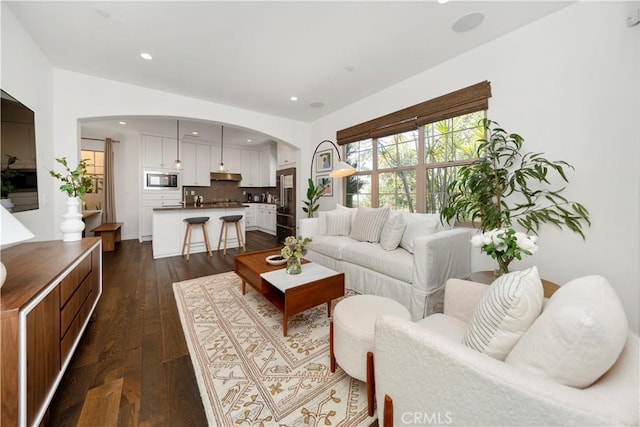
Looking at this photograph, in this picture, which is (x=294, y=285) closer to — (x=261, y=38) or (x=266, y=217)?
(x=261, y=38)

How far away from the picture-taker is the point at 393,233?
265cm

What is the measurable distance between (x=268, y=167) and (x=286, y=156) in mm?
1542

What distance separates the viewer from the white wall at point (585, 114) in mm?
1807

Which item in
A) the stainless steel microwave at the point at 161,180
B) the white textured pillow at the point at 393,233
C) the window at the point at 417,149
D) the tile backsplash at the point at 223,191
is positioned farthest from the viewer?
the tile backsplash at the point at 223,191

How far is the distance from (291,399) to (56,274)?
57.2 inches

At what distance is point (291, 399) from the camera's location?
4.37ft

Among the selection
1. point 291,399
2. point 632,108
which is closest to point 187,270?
point 291,399

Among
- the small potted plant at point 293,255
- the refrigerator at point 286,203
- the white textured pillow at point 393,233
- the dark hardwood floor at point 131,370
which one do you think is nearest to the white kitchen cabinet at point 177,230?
the refrigerator at point 286,203

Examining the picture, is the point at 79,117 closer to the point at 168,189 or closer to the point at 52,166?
the point at 52,166

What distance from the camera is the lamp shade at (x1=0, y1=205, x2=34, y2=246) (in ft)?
2.86

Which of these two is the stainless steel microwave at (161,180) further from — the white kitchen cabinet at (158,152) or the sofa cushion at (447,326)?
the sofa cushion at (447,326)

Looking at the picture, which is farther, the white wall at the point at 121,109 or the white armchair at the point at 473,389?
the white wall at the point at 121,109

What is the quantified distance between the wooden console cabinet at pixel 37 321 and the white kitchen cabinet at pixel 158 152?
465 centimetres

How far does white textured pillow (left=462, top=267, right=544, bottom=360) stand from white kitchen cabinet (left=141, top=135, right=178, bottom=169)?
7.07m
